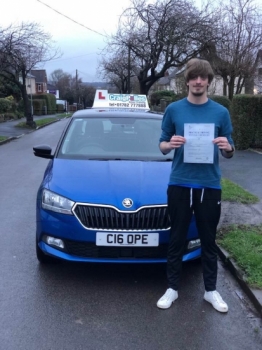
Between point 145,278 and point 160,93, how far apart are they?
1626 inches

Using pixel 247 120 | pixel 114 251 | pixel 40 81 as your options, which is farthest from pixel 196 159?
pixel 40 81

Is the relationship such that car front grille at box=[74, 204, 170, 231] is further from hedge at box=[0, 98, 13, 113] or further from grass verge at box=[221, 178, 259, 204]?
hedge at box=[0, 98, 13, 113]

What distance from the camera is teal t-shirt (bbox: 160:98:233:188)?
3588mm

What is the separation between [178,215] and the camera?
377 cm

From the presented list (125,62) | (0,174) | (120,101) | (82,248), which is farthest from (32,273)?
(125,62)

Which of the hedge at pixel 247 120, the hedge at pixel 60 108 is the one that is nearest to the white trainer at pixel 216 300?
the hedge at pixel 247 120

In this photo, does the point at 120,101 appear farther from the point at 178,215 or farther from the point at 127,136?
the point at 178,215

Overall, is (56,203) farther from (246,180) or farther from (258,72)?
(258,72)

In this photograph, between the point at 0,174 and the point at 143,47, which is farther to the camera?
the point at 143,47

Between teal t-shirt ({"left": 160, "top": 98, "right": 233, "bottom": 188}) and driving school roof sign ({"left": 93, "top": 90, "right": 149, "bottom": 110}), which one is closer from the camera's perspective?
teal t-shirt ({"left": 160, "top": 98, "right": 233, "bottom": 188})

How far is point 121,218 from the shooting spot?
406cm

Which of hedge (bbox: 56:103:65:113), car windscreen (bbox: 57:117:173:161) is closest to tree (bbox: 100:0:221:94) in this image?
car windscreen (bbox: 57:117:173:161)

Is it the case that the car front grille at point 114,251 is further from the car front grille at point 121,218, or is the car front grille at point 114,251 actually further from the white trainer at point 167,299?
the white trainer at point 167,299

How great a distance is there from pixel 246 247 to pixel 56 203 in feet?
7.17
